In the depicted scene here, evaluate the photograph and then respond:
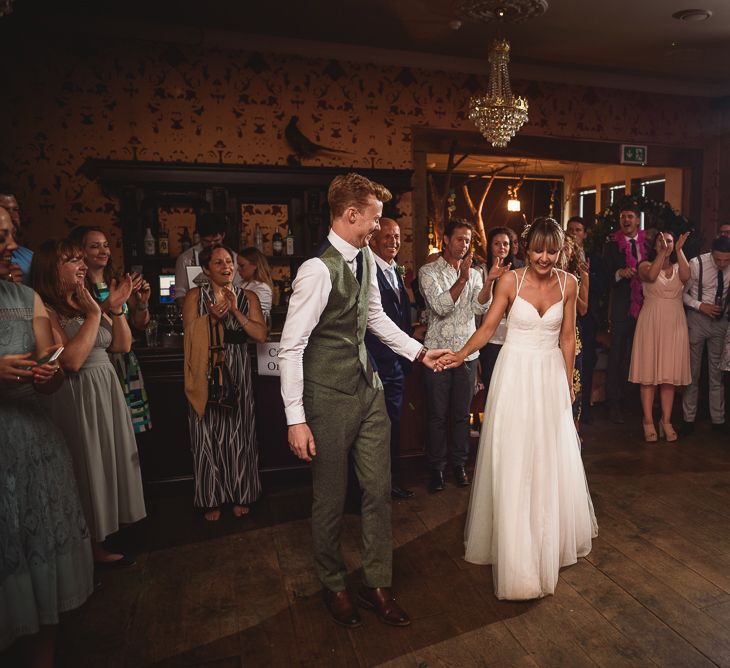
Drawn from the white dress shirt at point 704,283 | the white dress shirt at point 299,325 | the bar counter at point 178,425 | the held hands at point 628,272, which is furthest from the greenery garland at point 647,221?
the white dress shirt at point 299,325

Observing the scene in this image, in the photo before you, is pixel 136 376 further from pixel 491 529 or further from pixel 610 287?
pixel 610 287

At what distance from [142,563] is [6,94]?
4.43 metres

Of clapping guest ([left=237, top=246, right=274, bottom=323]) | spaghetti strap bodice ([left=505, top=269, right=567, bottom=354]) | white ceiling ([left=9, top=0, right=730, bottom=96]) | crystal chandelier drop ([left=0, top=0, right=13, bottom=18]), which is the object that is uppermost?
white ceiling ([left=9, top=0, right=730, bottom=96])

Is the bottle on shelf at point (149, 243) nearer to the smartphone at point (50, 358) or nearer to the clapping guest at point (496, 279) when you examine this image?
the clapping guest at point (496, 279)

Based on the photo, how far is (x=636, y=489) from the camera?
12.3ft

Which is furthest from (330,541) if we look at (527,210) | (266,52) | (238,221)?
(527,210)

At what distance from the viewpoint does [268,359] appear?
3705mm

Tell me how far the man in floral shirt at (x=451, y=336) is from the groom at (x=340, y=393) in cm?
136

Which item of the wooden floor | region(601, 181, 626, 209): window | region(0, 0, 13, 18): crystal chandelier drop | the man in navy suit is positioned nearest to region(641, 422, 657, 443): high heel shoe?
the wooden floor

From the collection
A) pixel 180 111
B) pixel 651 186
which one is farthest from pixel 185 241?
pixel 651 186

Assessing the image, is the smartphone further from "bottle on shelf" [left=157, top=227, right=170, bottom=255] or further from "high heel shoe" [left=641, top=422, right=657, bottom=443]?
"high heel shoe" [left=641, top=422, right=657, bottom=443]

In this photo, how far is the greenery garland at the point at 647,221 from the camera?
19.3ft

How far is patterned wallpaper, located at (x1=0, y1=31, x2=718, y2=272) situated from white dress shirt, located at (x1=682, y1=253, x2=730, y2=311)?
8.98ft

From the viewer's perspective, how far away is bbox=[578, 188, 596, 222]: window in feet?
40.1
